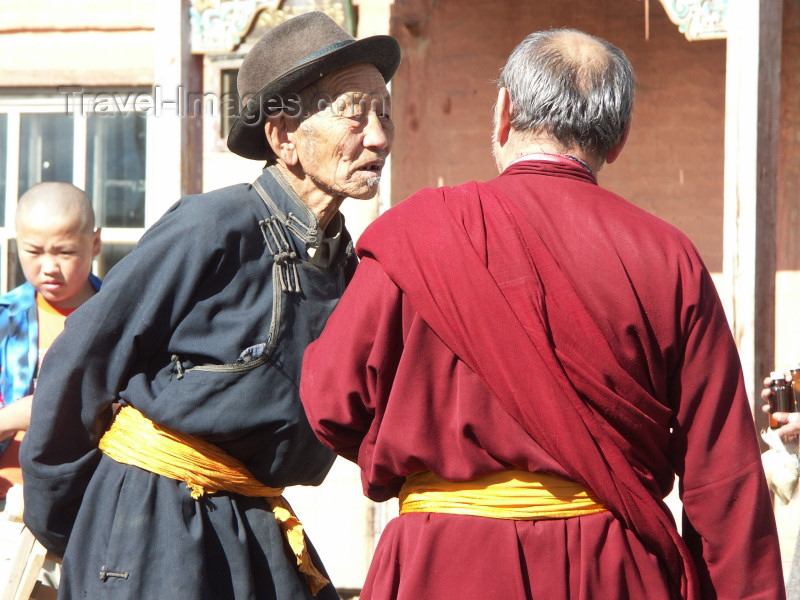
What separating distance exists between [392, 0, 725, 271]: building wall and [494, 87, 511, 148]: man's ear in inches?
113

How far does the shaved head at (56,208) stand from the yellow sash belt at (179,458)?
1.33 m

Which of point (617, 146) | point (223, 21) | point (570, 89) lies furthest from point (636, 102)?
point (570, 89)

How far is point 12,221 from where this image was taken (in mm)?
5836

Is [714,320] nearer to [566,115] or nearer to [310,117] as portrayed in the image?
[566,115]

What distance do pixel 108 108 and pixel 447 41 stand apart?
172cm

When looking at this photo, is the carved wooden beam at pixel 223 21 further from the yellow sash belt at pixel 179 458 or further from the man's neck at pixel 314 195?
the yellow sash belt at pixel 179 458

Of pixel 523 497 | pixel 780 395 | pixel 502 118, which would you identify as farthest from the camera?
pixel 780 395

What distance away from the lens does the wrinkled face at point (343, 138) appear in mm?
2785

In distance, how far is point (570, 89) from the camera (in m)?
2.14

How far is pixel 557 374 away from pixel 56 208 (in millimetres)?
2413

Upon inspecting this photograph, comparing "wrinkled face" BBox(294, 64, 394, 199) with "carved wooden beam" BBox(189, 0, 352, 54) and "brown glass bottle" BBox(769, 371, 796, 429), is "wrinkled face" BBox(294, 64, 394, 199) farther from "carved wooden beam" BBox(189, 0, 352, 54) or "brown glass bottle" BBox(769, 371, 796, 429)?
"carved wooden beam" BBox(189, 0, 352, 54)

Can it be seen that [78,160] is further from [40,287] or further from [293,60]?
[293,60]

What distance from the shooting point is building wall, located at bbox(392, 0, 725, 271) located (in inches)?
206

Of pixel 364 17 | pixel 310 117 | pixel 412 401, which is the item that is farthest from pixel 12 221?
pixel 412 401
